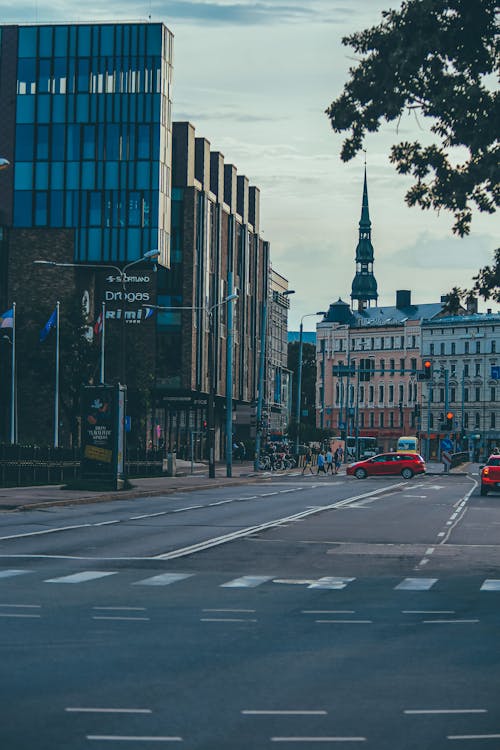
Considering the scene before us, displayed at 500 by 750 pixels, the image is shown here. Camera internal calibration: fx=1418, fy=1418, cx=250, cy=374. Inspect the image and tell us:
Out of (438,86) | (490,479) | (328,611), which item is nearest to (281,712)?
(328,611)

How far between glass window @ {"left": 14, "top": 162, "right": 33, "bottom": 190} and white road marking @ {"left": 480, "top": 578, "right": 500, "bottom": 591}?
256ft

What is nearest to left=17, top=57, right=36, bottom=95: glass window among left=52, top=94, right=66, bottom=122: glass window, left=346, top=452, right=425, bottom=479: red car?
left=52, top=94, right=66, bottom=122: glass window

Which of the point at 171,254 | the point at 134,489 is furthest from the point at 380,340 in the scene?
the point at 134,489

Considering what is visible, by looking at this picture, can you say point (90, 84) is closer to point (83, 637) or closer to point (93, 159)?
point (93, 159)

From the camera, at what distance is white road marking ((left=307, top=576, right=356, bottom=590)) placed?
674 inches

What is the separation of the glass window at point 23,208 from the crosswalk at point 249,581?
75.7 meters

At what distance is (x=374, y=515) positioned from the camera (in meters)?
34.7

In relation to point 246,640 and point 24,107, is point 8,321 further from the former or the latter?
point 246,640

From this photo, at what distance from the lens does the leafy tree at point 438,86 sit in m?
22.4

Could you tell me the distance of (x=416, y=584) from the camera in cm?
1766

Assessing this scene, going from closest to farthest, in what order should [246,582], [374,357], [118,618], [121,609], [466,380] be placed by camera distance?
[118,618]
[121,609]
[246,582]
[466,380]
[374,357]

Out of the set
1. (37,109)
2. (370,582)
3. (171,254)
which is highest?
(37,109)

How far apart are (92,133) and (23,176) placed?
17.5ft

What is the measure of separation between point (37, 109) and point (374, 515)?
64084mm
